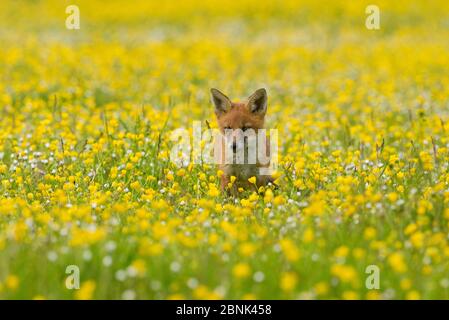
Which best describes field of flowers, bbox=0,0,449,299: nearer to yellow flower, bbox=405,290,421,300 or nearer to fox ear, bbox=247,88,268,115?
yellow flower, bbox=405,290,421,300

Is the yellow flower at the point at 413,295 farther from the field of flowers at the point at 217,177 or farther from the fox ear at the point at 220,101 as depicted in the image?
the fox ear at the point at 220,101

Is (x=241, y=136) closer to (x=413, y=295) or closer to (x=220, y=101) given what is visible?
(x=220, y=101)

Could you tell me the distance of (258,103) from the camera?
8734mm

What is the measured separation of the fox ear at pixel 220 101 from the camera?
873cm

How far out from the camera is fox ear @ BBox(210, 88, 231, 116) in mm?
8727

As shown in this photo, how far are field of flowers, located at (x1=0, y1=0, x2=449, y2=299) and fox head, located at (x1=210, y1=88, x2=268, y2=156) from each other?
0.61 metres

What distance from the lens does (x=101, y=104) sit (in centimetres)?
1346

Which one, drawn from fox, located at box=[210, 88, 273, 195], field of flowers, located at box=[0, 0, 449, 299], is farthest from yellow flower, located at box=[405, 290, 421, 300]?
fox, located at box=[210, 88, 273, 195]

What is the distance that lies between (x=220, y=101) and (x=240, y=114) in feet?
1.30

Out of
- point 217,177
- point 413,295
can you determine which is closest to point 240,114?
point 217,177

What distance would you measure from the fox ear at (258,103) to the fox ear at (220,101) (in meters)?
0.28

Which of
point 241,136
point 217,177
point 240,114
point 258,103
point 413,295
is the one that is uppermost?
point 258,103
